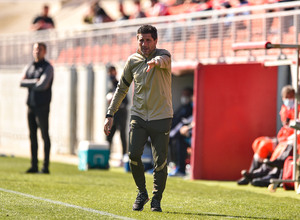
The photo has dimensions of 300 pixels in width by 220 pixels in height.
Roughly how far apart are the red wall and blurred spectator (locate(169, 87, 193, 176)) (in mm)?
799

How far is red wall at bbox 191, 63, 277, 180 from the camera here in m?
14.4

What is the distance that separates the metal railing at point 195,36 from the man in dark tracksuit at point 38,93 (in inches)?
128

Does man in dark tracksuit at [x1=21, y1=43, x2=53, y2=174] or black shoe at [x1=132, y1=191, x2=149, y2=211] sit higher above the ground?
man in dark tracksuit at [x1=21, y1=43, x2=53, y2=174]

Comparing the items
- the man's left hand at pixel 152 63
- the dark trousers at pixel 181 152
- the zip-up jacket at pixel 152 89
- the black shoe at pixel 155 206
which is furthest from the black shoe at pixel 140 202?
the dark trousers at pixel 181 152

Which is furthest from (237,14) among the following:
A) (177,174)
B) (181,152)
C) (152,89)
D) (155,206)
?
(155,206)

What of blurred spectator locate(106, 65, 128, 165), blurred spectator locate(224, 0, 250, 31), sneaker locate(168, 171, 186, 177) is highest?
blurred spectator locate(224, 0, 250, 31)

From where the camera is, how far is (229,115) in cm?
1452

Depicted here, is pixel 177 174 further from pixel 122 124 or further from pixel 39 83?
pixel 39 83

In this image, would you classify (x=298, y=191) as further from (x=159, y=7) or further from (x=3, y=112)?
(x=3, y=112)

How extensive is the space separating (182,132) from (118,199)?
548cm

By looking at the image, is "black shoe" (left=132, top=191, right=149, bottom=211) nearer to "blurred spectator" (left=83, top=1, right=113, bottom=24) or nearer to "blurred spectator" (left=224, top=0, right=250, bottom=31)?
"blurred spectator" (left=224, top=0, right=250, bottom=31)

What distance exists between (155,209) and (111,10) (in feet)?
107

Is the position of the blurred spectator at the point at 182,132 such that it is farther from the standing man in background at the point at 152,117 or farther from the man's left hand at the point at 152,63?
the man's left hand at the point at 152,63

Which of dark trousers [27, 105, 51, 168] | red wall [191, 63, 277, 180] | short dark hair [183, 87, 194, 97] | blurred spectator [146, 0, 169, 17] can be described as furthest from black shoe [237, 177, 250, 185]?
blurred spectator [146, 0, 169, 17]
